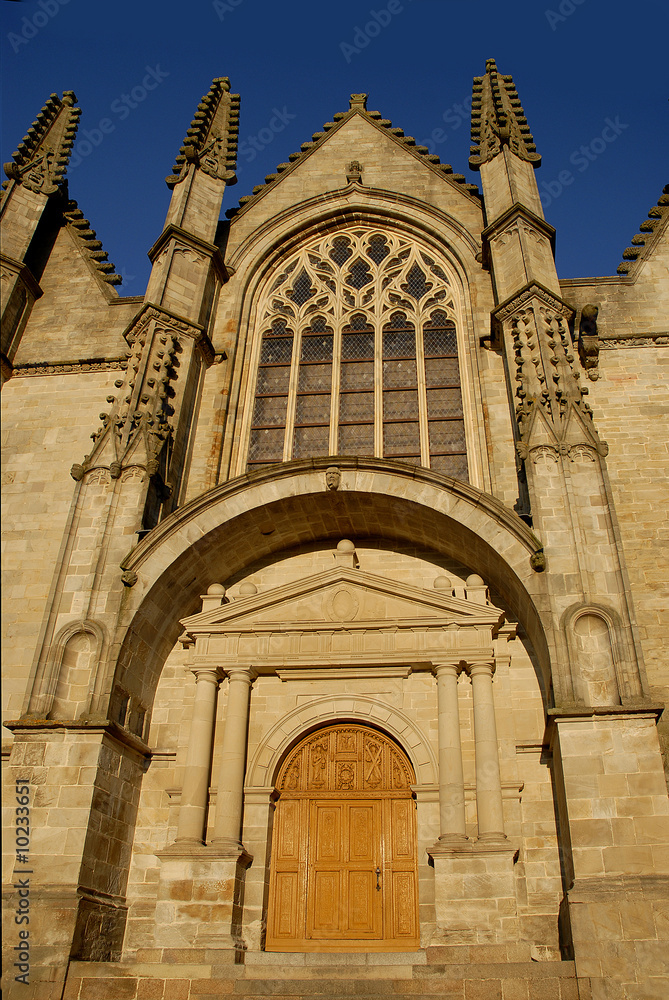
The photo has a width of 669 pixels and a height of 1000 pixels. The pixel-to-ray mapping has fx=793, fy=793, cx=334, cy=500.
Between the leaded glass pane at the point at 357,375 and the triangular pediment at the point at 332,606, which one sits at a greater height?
the leaded glass pane at the point at 357,375

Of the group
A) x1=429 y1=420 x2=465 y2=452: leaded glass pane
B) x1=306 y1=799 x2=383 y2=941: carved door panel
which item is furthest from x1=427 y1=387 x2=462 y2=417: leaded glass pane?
x1=306 y1=799 x2=383 y2=941: carved door panel

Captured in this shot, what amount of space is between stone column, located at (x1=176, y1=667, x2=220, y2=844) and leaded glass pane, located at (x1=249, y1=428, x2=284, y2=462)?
3.90m

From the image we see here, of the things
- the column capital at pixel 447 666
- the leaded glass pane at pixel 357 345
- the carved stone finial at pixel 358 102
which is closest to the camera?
the column capital at pixel 447 666

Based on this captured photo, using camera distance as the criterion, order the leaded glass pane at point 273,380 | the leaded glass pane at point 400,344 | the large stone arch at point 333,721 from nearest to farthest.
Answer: the large stone arch at point 333,721 < the leaded glass pane at point 273,380 < the leaded glass pane at point 400,344

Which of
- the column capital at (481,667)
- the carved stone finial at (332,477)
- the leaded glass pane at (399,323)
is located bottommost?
the column capital at (481,667)

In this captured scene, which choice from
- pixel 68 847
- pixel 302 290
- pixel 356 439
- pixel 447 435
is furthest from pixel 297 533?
pixel 302 290

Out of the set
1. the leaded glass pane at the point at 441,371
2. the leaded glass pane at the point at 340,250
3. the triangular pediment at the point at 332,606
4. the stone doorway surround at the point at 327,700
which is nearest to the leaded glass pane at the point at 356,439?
the leaded glass pane at the point at 441,371

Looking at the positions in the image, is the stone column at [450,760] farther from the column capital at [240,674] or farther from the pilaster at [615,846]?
the column capital at [240,674]

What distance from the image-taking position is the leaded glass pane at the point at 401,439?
12164 millimetres

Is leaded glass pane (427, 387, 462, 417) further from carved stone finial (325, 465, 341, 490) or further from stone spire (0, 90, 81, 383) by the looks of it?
stone spire (0, 90, 81, 383)

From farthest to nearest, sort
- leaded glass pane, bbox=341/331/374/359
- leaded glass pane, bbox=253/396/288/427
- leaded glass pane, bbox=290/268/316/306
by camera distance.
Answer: leaded glass pane, bbox=290/268/316/306 < leaded glass pane, bbox=341/331/374/359 < leaded glass pane, bbox=253/396/288/427

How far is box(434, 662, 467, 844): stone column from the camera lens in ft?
27.4

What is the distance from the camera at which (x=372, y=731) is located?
9.55 m

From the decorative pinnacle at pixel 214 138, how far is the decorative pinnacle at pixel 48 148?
7.76 ft
